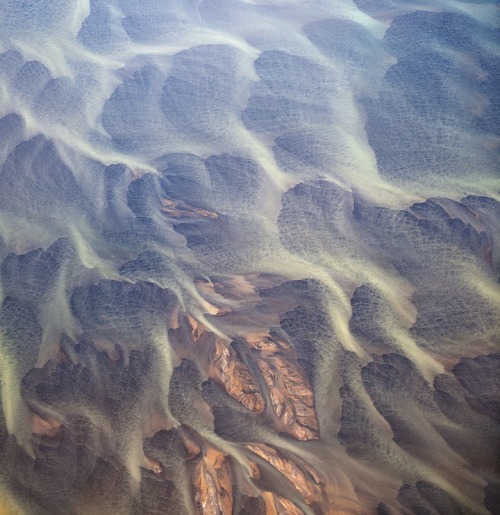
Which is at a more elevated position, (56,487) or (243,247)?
(243,247)

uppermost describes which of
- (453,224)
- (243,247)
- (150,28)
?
(150,28)

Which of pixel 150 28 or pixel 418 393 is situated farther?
pixel 150 28

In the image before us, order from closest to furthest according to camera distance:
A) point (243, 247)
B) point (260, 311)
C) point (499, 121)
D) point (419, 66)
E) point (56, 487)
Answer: point (56, 487), point (260, 311), point (243, 247), point (499, 121), point (419, 66)

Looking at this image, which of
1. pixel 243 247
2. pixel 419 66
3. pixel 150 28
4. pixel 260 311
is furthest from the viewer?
pixel 150 28

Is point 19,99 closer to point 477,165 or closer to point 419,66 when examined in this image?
point 419,66

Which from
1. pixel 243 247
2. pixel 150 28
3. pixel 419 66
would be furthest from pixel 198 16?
pixel 243 247

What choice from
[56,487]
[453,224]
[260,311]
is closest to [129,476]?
[56,487]
